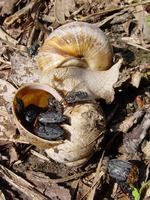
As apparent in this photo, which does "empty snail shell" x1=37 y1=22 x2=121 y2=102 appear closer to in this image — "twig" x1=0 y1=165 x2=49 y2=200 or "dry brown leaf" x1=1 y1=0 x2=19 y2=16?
"twig" x1=0 y1=165 x2=49 y2=200

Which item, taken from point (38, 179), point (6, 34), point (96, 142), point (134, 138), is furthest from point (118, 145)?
point (6, 34)

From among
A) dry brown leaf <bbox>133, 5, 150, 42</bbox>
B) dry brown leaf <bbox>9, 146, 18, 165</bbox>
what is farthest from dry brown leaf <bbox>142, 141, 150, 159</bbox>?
dry brown leaf <bbox>133, 5, 150, 42</bbox>

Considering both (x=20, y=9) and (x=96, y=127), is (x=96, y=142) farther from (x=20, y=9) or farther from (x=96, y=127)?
(x=20, y=9)

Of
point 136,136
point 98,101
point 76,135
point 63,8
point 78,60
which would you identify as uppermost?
point 63,8

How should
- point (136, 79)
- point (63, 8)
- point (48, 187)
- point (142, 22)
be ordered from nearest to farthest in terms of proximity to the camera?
point (48, 187) → point (136, 79) → point (142, 22) → point (63, 8)

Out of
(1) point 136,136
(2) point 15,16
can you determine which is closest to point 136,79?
(1) point 136,136

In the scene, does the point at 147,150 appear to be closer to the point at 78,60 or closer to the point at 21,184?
the point at 78,60

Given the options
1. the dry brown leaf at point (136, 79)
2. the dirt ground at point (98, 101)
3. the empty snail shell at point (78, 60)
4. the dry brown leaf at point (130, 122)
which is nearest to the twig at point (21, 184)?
the dirt ground at point (98, 101)

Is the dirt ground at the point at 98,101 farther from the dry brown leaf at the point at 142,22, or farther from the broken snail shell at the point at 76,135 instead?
the broken snail shell at the point at 76,135
